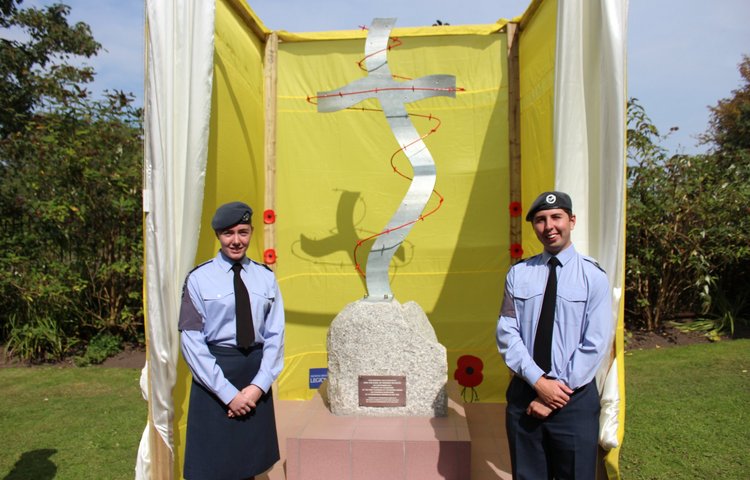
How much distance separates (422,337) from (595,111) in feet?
4.64

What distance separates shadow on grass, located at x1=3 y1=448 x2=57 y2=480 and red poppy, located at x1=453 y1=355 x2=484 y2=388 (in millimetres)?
2571

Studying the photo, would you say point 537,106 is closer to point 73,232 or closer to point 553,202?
point 553,202

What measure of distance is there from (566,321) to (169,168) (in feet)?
5.42

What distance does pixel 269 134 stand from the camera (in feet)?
13.4

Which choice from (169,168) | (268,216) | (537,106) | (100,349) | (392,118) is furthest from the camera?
(100,349)

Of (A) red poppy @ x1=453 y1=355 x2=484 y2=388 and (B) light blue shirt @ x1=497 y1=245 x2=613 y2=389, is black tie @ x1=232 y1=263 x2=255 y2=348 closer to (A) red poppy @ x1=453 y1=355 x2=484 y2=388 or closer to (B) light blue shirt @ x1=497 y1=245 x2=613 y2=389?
(B) light blue shirt @ x1=497 y1=245 x2=613 y2=389

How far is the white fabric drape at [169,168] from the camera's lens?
2219 millimetres

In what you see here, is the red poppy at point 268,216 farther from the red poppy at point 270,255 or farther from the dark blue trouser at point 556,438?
the dark blue trouser at point 556,438

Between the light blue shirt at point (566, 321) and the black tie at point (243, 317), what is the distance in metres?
0.90

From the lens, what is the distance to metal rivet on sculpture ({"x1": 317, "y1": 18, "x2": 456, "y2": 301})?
3168 mm

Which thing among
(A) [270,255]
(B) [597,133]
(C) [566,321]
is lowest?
(C) [566,321]

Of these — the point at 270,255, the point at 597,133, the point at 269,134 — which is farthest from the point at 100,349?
the point at 597,133

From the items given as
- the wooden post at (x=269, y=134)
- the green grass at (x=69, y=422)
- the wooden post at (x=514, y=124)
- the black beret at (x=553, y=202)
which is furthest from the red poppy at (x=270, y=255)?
the black beret at (x=553, y=202)

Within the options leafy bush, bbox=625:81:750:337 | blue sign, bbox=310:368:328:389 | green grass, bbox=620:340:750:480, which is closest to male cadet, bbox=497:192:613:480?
green grass, bbox=620:340:750:480
